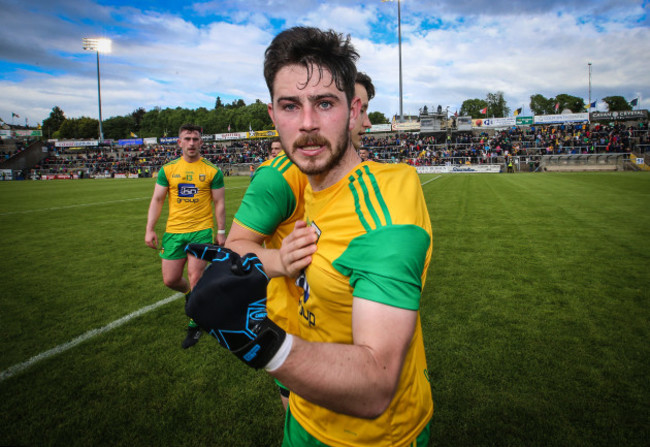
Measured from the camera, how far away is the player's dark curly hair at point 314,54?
1.56 metres

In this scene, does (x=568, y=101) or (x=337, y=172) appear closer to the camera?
(x=337, y=172)

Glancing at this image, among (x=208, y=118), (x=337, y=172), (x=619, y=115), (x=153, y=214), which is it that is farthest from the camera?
(x=208, y=118)

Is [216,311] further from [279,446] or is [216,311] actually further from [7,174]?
[7,174]

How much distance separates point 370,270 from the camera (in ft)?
A: 3.74

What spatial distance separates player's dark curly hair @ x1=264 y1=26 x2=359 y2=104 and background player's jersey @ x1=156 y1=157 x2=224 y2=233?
4596 millimetres

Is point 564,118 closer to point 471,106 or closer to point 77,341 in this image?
point 77,341

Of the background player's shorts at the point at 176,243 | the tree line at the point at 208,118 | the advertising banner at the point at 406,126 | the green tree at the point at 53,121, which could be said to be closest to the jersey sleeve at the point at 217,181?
the background player's shorts at the point at 176,243

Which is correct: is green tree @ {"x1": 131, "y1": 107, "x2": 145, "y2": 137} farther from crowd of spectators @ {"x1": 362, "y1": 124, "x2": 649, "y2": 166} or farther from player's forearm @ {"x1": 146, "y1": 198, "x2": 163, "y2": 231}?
player's forearm @ {"x1": 146, "y1": 198, "x2": 163, "y2": 231}

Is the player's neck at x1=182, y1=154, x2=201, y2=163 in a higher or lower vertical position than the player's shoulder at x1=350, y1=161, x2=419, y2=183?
higher

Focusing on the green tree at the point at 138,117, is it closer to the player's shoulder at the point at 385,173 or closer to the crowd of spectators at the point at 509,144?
the crowd of spectators at the point at 509,144

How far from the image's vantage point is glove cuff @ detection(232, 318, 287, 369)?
1.01m

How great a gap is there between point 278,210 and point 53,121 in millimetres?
154107

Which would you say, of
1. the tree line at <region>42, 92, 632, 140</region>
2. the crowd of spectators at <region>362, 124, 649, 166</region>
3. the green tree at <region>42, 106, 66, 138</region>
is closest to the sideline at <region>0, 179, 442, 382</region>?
the crowd of spectators at <region>362, 124, 649, 166</region>

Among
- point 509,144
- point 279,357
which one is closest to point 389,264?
point 279,357
